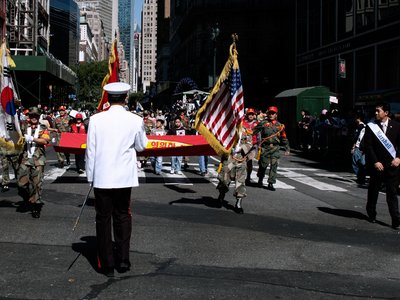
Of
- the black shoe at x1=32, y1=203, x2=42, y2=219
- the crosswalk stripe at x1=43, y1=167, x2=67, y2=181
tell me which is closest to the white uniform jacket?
the black shoe at x1=32, y1=203, x2=42, y2=219

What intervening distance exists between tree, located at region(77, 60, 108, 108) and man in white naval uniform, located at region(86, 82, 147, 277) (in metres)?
71.9

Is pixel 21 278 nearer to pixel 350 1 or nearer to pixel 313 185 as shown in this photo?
pixel 313 185

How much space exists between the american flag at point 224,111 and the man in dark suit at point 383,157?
2.32 metres

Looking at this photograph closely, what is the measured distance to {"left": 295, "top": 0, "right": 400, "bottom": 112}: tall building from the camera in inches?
1097

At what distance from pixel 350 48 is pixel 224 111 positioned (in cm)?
2473

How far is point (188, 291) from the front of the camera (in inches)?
204

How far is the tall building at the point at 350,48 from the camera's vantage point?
1097 inches

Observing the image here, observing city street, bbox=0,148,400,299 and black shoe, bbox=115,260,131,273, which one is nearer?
city street, bbox=0,148,400,299

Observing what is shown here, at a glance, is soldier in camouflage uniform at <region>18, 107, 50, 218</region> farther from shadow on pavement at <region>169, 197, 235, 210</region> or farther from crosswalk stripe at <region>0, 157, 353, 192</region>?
crosswalk stripe at <region>0, 157, 353, 192</region>

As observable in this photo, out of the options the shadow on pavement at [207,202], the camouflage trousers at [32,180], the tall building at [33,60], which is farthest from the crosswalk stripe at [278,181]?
the camouflage trousers at [32,180]

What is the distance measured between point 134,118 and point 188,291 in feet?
6.31

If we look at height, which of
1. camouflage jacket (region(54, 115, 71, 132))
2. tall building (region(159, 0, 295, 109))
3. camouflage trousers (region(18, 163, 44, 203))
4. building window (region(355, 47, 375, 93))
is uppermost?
tall building (region(159, 0, 295, 109))

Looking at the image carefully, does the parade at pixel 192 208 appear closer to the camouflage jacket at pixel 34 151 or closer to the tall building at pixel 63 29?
the camouflage jacket at pixel 34 151

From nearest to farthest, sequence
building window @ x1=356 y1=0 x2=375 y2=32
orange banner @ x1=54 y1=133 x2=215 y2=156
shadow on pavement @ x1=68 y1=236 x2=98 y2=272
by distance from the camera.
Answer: shadow on pavement @ x1=68 y1=236 x2=98 y2=272 < orange banner @ x1=54 y1=133 x2=215 y2=156 < building window @ x1=356 y1=0 x2=375 y2=32
